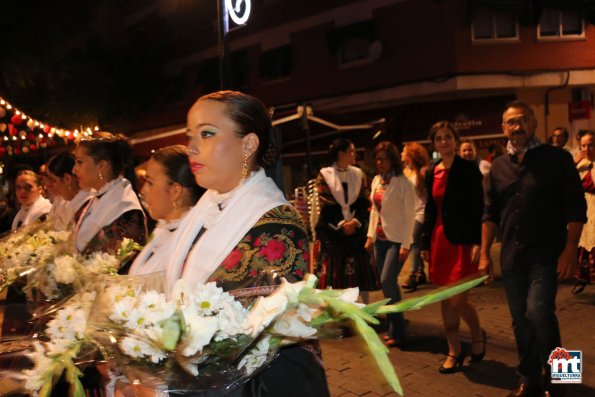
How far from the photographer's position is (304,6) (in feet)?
69.1

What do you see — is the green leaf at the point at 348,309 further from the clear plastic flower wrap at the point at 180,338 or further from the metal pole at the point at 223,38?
the metal pole at the point at 223,38

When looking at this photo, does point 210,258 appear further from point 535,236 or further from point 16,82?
point 16,82

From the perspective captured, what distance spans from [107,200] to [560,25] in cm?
1816

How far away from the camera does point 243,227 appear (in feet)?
6.88

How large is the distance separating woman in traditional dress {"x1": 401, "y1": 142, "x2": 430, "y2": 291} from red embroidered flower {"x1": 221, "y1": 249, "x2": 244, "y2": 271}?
385 centimetres

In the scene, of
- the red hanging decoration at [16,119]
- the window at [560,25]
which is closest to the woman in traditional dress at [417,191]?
the red hanging decoration at [16,119]

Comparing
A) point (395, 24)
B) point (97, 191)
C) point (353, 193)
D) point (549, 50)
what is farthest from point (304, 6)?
point (97, 191)

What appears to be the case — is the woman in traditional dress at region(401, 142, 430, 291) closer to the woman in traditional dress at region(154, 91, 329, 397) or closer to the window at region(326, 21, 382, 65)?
the woman in traditional dress at region(154, 91, 329, 397)

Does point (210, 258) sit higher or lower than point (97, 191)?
lower

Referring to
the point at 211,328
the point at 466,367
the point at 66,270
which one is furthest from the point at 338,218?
the point at 211,328

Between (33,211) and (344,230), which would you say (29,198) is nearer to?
(33,211)

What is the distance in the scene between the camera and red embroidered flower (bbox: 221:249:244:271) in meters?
2.01

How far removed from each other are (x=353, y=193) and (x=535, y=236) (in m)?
2.59

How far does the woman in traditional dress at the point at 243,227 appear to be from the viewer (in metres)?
1.96
